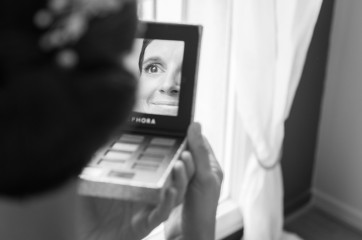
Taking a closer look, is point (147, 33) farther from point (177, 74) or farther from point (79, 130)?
point (79, 130)

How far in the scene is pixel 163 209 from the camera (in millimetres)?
654

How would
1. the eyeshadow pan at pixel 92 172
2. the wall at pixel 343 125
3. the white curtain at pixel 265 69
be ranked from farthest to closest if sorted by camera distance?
the wall at pixel 343 125, the white curtain at pixel 265 69, the eyeshadow pan at pixel 92 172

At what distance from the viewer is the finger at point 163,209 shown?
0.60 metres

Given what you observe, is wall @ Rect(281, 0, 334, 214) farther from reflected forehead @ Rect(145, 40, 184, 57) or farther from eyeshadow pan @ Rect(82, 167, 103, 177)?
eyeshadow pan @ Rect(82, 167, 103, 177)

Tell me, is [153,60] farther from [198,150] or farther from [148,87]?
[198,150]

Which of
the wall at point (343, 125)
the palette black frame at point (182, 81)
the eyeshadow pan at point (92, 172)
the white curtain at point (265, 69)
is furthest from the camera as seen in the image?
the wall at point (343, 125)

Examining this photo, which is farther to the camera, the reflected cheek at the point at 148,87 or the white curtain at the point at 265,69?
the white curtain at the point at 265,69

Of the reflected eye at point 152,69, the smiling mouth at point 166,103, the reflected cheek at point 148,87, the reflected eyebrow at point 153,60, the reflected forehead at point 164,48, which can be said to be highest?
the reflected forehead at point 164,48

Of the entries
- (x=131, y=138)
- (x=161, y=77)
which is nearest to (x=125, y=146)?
(x=131, y=138)

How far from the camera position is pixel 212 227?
0.65 meters

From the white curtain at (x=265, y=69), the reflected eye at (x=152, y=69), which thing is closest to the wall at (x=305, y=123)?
the white curtain at (x=265, y=69)

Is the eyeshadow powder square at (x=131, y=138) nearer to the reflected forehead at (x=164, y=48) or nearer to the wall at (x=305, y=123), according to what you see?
the reflected forehead at (x=164, y=48)

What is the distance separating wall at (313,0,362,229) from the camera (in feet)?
5.12

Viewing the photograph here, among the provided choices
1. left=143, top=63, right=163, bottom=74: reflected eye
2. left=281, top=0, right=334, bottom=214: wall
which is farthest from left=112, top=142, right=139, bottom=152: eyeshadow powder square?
left=281, top=0, right=334, bottom=214: wall
